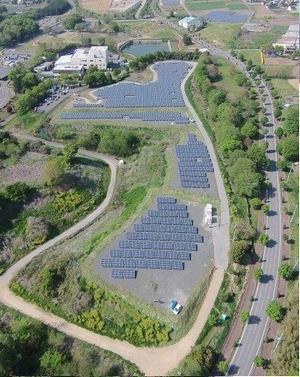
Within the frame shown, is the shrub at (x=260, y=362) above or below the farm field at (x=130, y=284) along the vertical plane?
below

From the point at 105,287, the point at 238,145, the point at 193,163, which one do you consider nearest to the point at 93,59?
the point at 193,163

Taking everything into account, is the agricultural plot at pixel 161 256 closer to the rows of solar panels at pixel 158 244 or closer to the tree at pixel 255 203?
the rows of solar panels at pixel 158 244

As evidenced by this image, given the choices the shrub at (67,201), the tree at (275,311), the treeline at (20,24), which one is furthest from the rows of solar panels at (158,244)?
the treeline at (20,24)

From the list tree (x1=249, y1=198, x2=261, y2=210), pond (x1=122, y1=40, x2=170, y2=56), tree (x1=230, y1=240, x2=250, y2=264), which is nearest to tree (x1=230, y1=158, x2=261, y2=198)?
tree (x1=249, y1=198, x2=261, y2=210)

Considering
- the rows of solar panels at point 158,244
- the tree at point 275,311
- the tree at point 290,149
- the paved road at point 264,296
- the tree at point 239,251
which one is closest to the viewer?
the paved road at point 264,296

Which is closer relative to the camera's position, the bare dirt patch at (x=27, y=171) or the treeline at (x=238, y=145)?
the treeline at (x=238, y=145)

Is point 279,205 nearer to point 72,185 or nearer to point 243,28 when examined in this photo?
point 72,185

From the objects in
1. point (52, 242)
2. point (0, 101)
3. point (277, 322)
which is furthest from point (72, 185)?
point (0, 101)

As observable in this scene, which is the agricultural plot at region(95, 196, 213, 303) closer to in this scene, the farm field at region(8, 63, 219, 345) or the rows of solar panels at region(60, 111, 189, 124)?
the farm field at region(8, 63, 219, 345)
